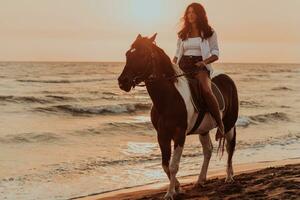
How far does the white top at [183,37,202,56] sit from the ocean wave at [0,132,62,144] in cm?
1116

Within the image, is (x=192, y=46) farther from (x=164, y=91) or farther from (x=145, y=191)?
(x=145, y=191)

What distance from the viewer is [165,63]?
7.74 meters

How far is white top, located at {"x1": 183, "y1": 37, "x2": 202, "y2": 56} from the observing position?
8194 millimetres

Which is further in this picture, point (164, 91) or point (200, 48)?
point (200, 48)

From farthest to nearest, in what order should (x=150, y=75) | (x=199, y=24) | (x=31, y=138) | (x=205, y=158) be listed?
1. (x=31, y=138)
2. (x=205, y=158)
3. (x=199, y=24)
4. (x=150, y=75)

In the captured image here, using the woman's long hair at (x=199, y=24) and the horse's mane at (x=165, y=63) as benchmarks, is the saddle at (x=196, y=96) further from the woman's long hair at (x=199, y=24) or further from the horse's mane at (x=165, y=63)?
the woman's long hair at (x=199, y=24)

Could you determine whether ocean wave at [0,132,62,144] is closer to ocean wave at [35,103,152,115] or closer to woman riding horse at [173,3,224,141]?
woman riding horse at [173,3,224,141]

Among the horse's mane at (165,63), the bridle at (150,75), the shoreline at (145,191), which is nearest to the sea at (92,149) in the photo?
the shoreline at (145,191)

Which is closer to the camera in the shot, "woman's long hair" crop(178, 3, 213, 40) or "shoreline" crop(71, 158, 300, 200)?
"woman's long hair" crop(178, 3, 213, 40)

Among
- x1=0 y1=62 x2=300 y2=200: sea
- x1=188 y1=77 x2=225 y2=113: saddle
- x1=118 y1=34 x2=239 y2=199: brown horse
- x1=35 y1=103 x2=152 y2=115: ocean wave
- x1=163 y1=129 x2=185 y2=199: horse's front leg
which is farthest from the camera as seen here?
x1=35 y1=103 x2=152 y2=115: ocean wave

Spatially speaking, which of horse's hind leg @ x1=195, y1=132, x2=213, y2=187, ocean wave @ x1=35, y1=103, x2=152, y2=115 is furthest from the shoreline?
ocean wave @ x1=35, y1=103, x2=152, y2=115

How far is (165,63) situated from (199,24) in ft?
2.88

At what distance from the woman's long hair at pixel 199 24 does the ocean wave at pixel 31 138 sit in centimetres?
1121

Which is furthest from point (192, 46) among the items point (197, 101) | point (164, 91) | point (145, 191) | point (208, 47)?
point (145, 191)
